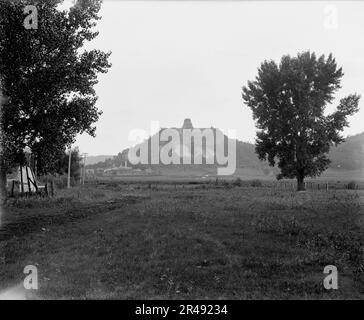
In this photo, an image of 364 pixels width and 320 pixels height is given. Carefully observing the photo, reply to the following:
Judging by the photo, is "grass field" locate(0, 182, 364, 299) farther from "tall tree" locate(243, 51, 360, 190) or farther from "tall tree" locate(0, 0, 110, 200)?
"tall tree" locate(243, 51, 360, 190)

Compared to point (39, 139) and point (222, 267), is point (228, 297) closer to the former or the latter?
point (222, 267)

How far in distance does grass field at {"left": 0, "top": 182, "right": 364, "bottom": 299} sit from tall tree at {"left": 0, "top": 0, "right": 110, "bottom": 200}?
27.7 ft

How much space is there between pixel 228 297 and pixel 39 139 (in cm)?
Result: 2388

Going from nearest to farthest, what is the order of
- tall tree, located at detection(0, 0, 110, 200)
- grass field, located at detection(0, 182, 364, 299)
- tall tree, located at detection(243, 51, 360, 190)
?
grass field, located at detection(0, 182, 364, 299) < tall tree, located at detection(0, 0, 110, 200) < tall tree, located at detection(243, 51, 360, 190)

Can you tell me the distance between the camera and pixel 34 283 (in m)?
10.2

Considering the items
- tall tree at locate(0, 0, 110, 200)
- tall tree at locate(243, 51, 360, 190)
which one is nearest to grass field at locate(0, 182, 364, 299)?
tall tree at locate(0, 0, 110, 200)

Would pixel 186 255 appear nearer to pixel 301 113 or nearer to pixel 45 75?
pixel 45 75

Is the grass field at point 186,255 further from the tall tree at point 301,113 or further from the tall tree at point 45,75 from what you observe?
the tall tree at point 301,113

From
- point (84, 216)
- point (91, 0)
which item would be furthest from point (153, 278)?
point (91, 0)

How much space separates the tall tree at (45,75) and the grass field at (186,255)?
843 cm

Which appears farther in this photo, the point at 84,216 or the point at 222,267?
the point at 84,216

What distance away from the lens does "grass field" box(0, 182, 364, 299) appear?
9.81 m
